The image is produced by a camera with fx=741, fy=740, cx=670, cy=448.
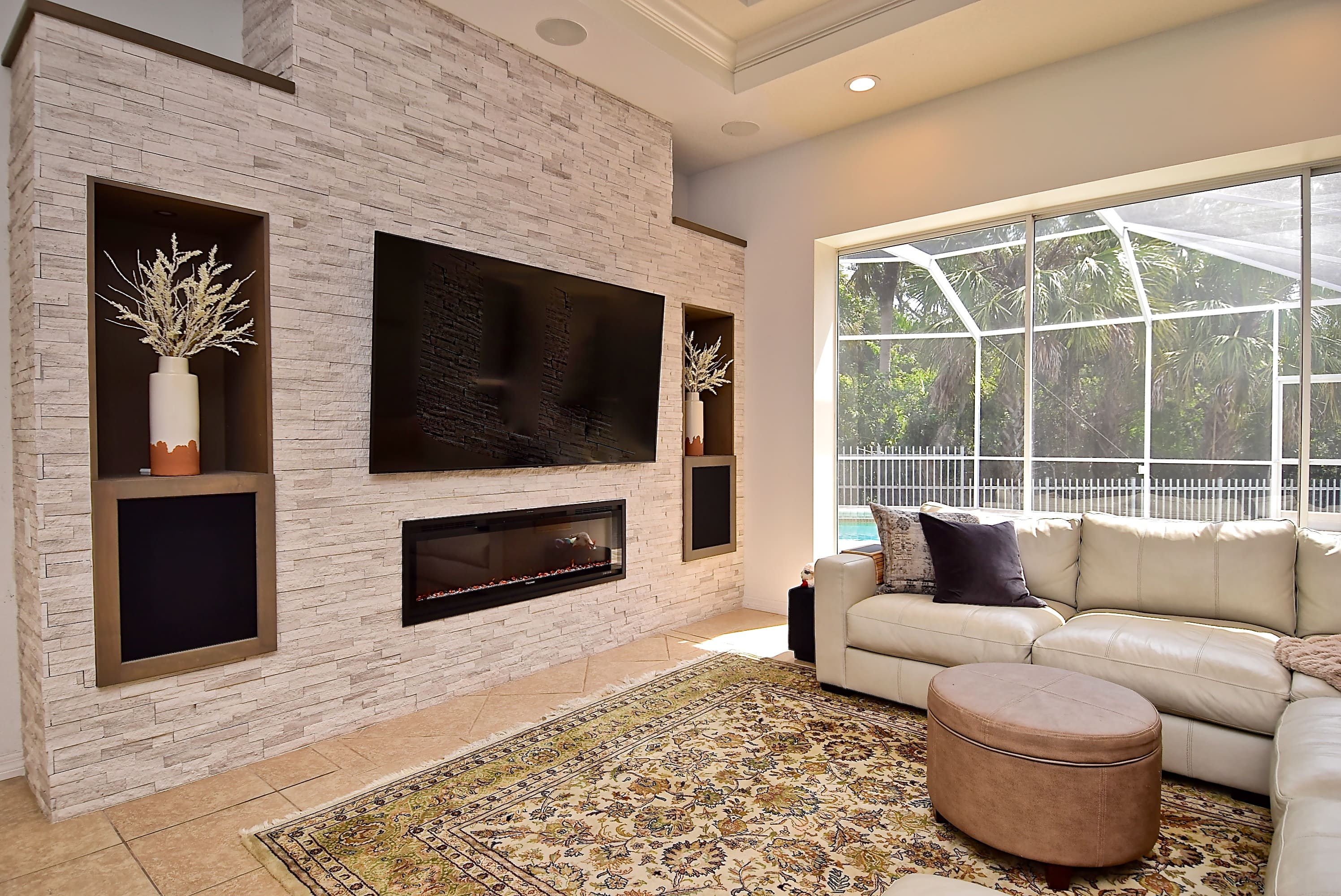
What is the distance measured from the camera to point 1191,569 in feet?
9.92

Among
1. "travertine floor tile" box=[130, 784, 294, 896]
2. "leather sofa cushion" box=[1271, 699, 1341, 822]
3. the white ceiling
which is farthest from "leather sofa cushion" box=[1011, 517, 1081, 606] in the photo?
"travertine floor tile" box=[130, 784, 294, 896]

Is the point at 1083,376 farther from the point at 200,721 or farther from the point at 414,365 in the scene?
the point at 200,721

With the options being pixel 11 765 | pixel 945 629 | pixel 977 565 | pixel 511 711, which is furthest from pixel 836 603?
→ pixel 11 765

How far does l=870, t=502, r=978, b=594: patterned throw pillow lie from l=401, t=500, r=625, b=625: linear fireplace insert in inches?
60.2

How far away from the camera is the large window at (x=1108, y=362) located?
134 inches

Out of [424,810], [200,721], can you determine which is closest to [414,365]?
Answer: [200,721]

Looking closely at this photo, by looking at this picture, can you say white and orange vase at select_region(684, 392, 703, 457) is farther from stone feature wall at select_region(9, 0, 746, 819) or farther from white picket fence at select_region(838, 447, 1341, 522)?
white picket fence at select_region(838, 447, 1341, 522)

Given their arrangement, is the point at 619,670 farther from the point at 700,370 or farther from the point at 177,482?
the point at 177,482

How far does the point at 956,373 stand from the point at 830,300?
100cm

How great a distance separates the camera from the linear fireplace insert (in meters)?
3.28

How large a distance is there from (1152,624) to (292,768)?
10.7 ft

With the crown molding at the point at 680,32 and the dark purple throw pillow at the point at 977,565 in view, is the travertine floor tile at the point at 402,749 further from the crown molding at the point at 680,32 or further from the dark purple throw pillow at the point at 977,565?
the crown molding at the point at 680,32

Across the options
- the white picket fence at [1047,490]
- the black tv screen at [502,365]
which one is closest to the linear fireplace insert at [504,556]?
the black tv screen at [502,365]

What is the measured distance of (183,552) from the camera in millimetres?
2570
